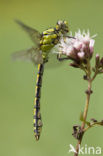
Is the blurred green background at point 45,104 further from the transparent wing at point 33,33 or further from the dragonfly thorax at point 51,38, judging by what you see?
the dragonfly thorax at point 51,38

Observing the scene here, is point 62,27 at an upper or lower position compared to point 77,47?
upper

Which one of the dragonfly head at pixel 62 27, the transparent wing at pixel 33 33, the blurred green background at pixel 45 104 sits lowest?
the blurred green background at pixel 45 104

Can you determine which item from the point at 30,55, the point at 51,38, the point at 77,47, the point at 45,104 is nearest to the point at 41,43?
the point at 51,38

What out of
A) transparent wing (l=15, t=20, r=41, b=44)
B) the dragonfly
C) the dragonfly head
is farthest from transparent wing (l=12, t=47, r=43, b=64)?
the dragonfly head

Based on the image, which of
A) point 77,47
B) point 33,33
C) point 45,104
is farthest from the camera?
point 45,104

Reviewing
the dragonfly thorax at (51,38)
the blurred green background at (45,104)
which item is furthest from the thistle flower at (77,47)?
the blurred green background at (45,104)

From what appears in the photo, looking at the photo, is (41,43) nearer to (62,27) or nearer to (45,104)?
(62,27)

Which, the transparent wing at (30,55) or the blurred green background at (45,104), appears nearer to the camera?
the transparent wing at (30,55)

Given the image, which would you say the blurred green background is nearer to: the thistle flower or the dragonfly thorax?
the dragonfly thorax
